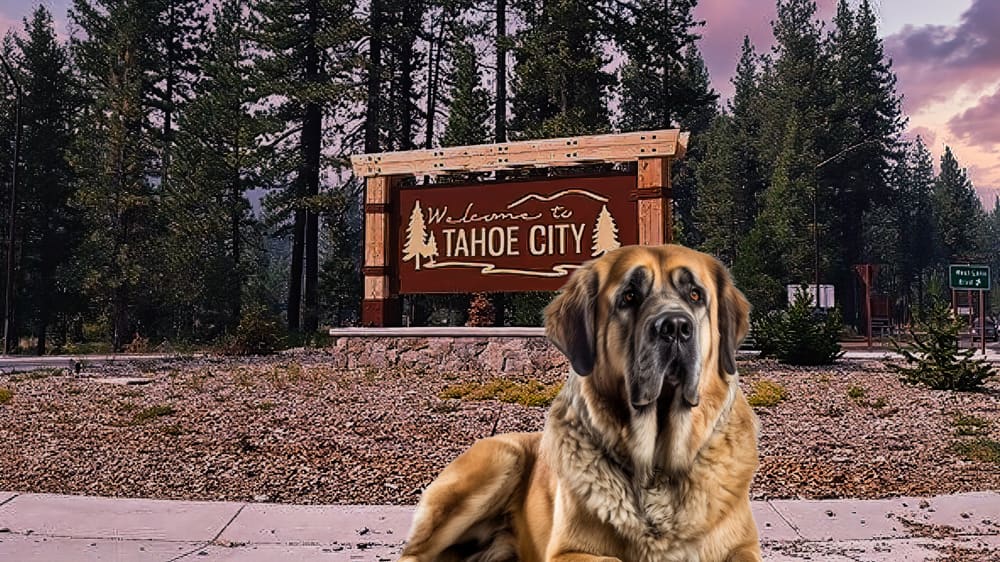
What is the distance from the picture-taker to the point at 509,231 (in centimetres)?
1373

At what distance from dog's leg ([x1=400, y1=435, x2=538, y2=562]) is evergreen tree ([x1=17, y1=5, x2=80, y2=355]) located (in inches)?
1491

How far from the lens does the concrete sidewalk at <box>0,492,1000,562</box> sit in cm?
469

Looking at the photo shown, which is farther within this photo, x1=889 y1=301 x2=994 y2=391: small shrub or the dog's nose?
x1=889 y1=301 x2=994 y2=391: small shrub

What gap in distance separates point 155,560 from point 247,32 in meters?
30.4

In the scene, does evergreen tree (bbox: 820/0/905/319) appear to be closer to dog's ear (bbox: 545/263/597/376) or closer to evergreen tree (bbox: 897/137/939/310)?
evergreen tree (bbox: 897/137/939/310)

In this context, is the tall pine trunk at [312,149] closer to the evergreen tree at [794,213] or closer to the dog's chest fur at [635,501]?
the evergreen tree at [794,213]

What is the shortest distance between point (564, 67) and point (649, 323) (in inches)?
963

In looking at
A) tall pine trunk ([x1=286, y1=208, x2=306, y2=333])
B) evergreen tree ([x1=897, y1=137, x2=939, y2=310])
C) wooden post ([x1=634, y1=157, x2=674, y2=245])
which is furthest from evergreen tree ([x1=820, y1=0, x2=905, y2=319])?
wooden post ([x1=634, y1=157, x2=674, y2=245])

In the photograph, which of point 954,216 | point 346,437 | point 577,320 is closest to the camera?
point 577,320

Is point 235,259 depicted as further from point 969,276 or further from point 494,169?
point 969,276

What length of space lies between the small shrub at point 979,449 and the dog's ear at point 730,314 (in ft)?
19.9

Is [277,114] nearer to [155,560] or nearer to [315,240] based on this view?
[315,240]

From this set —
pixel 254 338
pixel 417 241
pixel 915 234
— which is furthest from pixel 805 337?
pixel 915 234

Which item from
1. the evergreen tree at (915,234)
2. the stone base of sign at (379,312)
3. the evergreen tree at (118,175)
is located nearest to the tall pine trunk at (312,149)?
the evergreen tree at (118,175)
